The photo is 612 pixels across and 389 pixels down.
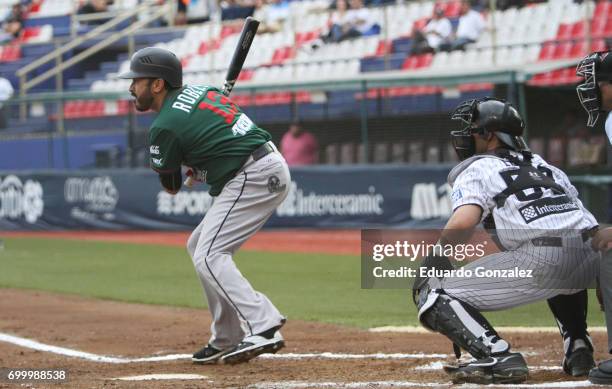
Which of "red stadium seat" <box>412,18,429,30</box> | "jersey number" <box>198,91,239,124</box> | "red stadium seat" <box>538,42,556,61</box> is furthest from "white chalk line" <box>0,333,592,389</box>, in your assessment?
"red stadium seat" <box>412,18,429,30</box>

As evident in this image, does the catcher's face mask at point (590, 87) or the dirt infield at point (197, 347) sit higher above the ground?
the catcher's face mask at point (590, 87)

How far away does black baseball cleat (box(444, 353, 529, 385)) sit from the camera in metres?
5.05

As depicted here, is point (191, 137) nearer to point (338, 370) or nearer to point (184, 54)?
point (338, 370)

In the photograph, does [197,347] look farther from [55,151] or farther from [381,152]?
[55,151]

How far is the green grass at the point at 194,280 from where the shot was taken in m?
8.88

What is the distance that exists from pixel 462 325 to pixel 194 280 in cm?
688

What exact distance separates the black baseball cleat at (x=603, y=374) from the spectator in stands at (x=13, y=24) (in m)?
25.0

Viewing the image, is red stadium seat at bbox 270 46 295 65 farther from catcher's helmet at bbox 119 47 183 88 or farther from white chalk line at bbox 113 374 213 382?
white chalk line at bbox 113 374 213 382

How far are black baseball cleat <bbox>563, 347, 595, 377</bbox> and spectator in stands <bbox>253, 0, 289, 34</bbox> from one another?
1779cm

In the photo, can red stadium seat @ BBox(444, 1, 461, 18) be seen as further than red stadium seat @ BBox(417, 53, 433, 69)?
Yes

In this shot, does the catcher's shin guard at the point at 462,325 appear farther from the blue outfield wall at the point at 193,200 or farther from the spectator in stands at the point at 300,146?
the spectator in stands at the point at 300,146

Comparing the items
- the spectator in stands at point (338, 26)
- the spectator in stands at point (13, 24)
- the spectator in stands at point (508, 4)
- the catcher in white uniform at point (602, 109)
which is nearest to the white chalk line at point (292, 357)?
Answer: the catcher in white uniform at point (602, 109)

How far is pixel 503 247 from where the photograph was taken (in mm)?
5340

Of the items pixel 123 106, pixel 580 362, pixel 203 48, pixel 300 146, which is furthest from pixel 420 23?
pixel 580 362
